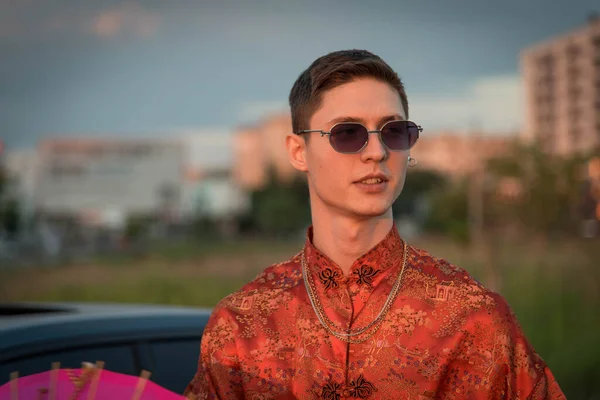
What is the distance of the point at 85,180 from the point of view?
63625 mm

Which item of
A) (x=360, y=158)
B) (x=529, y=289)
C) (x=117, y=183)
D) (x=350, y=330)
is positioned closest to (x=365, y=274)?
(x=350, y=330)

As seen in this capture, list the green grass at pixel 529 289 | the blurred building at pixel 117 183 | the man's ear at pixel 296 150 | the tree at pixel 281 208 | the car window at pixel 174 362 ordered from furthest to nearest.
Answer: the blurred building at pixel 117 183, the tree at pixel 281 208, the green grass at pixel 529 289, the car window at pixel 174 362, the man's ear at pixel 296 150

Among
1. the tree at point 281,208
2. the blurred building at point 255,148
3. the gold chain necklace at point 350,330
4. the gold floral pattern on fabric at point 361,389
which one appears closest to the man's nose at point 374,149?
the gold chain necklace at point 350,330

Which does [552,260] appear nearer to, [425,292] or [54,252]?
[425,292]

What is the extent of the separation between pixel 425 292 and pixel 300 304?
0.92ft

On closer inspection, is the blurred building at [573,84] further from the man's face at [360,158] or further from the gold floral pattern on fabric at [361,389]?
the gold floral pattern on fabric at [361,389]

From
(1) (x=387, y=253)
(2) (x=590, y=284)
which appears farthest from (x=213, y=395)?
(2) (x=590, y=284)

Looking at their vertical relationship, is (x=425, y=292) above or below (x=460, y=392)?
above

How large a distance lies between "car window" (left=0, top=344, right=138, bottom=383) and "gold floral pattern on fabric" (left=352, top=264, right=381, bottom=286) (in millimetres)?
1148

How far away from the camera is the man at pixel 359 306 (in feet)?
5.57

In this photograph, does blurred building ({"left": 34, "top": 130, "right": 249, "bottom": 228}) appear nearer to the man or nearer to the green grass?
the green grass

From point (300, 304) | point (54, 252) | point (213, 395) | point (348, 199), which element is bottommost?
point (54, 252)

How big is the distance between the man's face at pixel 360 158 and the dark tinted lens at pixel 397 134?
1cm

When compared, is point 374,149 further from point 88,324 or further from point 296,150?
point 88,324
